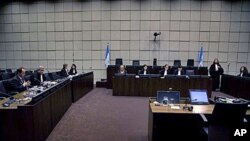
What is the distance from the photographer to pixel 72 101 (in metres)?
6.51

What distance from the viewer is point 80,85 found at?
7.23 metres

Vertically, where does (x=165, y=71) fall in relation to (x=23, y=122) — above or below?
above

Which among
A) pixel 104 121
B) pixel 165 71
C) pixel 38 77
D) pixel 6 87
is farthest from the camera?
pixel 165 71

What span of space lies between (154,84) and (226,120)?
494cm

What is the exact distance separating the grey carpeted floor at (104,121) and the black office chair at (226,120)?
1.63m

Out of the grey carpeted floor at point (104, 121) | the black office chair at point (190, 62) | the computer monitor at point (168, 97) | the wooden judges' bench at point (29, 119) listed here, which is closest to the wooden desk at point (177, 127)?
the computer monitor at point (168, 97)

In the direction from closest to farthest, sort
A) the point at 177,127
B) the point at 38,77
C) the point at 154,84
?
the point at 177,127 → the point at 38,77 → the point at 154,84

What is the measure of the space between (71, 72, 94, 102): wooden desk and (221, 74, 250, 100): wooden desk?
6467 mm

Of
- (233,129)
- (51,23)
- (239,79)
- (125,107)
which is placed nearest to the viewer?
(233,129)

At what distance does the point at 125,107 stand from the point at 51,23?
756 cm

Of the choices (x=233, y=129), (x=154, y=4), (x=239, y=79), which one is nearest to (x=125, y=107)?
(x=233, y=129)

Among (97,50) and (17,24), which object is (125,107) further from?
(17,24)

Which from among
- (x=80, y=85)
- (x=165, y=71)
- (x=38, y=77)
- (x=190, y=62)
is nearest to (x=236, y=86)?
(x=190, y=62)

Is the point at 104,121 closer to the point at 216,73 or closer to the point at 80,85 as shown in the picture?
the point at 80,85
